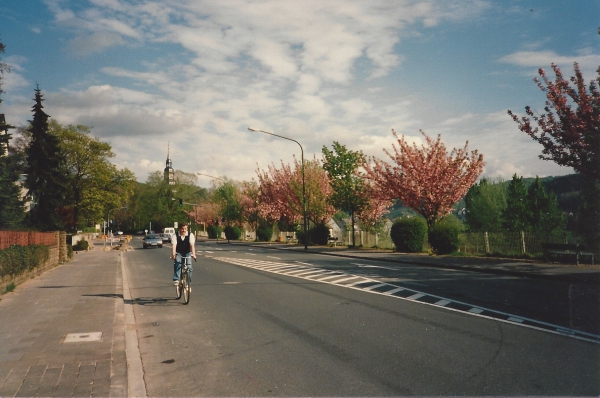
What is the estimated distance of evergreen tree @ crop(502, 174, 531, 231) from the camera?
7019cm

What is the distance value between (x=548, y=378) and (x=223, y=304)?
7.07 metres

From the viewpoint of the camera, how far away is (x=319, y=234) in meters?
42.6

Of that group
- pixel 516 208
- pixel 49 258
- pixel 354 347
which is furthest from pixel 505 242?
pixel 516 208

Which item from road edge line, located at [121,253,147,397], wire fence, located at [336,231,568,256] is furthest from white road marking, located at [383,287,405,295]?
wire fence, located at [336,231,568,256]

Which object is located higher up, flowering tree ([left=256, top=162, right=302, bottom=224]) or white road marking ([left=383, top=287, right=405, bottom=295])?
flowering tree ([left=256, top=162, right=302, bottom=224])

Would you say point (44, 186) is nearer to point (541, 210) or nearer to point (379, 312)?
point (379, 312)

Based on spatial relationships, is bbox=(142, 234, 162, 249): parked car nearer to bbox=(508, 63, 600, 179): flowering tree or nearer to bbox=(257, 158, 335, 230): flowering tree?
bbox=(257, 158, 335, 230): flowering tree

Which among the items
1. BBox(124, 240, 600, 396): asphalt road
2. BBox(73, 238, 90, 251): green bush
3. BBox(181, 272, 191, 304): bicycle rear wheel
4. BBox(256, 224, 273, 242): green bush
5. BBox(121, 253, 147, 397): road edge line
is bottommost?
BBox(124, 240, 600, 396): asphalt road

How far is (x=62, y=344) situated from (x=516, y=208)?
74353 mm

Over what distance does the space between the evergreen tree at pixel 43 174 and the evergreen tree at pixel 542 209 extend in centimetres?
6385

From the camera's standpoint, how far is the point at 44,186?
39688 mm

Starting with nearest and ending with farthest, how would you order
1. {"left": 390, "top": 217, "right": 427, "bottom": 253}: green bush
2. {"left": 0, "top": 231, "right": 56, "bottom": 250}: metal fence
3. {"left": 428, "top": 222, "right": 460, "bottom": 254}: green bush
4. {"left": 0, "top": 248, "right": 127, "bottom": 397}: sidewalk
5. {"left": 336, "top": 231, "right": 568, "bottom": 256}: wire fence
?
{"left": 0, "top": 248, "right": 127, "bottom": 397}: sidewalk < {"left": 0, "top": 231, "right": 56, "bottom": 250}: metal fence < {"left": 336, "top": 231, "right": 568, "bottom": 256}: wire fence < {"left": 428, "top": 222, "right": 460, "bottom": 254}: green bush < {"left": 390, "top": 217, "right": 427, "bottom": 253}: green bush

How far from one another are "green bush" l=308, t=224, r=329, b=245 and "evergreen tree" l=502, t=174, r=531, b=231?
130 ft

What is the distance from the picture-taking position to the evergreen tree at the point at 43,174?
38.8m
